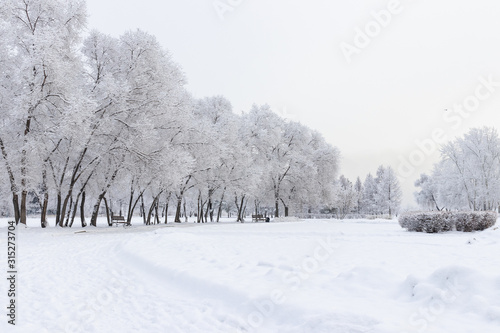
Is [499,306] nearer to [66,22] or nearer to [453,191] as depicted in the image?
[66,22]

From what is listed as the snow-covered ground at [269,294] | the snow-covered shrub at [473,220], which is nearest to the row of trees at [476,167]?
the snow-covered shrub at [473,220]

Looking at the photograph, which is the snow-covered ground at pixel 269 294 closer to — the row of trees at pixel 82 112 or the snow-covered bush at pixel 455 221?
the snow-covered bush at pixel 455 221

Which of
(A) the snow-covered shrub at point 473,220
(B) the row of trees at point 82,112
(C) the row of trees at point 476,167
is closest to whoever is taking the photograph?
(A) the snow-covered shrub at point 473,220

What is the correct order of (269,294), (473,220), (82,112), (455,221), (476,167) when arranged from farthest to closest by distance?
(476,167)
(82,112)
(455,221)
(473,220)
(269,294)

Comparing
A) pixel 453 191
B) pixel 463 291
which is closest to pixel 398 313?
pixel 463 291

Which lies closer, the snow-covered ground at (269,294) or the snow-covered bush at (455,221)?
the snow-covered ground at (269,294)

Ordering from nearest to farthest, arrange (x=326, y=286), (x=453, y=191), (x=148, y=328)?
(x=148, y=328), (x=326, y=286), (x=453, y=191)

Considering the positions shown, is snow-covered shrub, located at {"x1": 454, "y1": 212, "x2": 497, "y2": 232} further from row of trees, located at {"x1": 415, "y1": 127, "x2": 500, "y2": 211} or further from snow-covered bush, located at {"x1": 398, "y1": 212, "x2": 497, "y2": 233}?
row of trees, located at {"x1": 415, "y1": 127, "x2": 500, "y2": 211}

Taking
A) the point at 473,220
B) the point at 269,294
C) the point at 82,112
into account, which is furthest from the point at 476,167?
the point at 269,294

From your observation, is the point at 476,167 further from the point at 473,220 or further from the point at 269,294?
the point at 269,294

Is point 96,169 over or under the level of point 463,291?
over

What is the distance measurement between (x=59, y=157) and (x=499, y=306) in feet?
81.8

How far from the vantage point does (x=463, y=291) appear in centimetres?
462

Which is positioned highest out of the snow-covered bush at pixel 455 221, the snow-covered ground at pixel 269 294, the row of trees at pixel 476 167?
the row of trees at pixel 476 167
